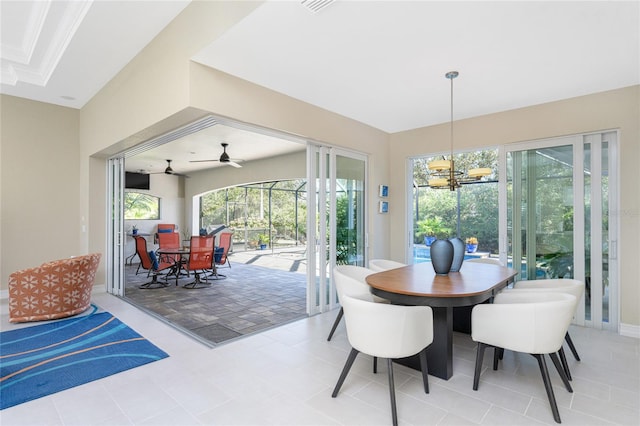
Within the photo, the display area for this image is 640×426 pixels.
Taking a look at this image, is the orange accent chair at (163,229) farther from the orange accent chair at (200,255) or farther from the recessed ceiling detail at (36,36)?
the recessed ceiling detail at (36,36)

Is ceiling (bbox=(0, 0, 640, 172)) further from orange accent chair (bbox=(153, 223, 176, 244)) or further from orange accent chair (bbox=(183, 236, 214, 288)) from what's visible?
orange accent chair (bbox=(153, 223, 176, 244))

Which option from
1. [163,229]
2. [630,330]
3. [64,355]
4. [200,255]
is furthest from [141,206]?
[630,330]

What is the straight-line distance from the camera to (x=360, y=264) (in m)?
5.12

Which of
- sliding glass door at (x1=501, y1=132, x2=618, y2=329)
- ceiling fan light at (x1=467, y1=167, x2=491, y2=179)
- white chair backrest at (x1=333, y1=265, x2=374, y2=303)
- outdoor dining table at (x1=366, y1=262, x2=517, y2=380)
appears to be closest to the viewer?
outdoor dining table at (x1=366, y1=262, x2=517, y2=380)

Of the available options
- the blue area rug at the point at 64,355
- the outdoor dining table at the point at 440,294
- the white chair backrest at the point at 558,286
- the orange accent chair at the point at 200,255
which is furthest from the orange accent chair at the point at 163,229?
the white chair backrest at the point at 558,286

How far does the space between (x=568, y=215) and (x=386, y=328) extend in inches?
130

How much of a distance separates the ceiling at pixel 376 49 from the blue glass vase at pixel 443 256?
1749mm

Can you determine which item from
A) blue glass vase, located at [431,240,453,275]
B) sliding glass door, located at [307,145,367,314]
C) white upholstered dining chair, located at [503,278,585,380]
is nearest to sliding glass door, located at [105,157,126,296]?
sliding glass door, located at [307,145,367,314]

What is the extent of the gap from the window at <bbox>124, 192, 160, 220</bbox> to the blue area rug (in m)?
6.58

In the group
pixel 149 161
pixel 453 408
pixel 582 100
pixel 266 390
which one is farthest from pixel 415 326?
pixel 149 161

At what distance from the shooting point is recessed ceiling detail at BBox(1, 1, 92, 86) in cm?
310

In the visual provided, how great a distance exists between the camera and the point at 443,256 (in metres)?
3.17

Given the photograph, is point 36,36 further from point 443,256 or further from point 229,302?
point 443,256

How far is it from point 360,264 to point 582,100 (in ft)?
11.4
